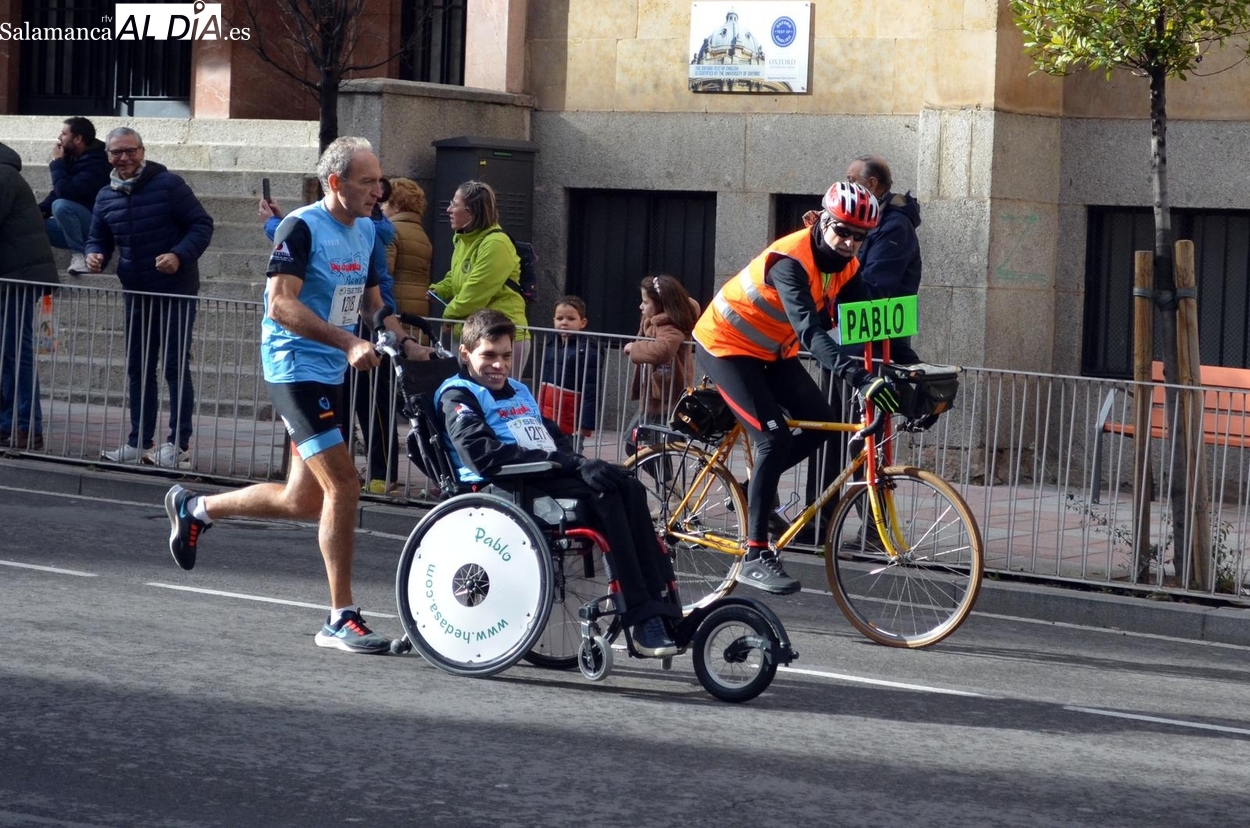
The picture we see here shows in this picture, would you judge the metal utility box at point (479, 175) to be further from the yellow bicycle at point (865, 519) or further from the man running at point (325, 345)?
the man running at point (325, 345)

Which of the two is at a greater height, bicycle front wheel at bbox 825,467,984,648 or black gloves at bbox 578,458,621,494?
black gloves at bbox 578,458,621,494

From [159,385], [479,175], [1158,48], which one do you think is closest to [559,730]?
[1158,48]

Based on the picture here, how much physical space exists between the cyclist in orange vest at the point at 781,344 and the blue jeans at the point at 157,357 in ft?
15.1

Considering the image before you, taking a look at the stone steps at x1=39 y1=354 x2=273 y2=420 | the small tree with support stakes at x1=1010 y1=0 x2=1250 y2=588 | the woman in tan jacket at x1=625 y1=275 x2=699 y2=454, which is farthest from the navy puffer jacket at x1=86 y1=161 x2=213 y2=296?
the small tree with support stakes at x1=1010 y1=0 x2=1250 y2=588

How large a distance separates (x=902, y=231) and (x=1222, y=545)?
2.29m

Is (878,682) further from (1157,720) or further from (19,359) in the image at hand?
(19,359)

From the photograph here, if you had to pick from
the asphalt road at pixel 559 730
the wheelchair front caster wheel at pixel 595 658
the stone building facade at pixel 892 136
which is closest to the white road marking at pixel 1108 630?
the asphalt road at pixel 559 730

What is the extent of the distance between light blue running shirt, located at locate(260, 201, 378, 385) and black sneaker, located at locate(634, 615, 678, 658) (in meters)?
1.64

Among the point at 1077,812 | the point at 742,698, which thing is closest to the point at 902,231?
the point at 742,698

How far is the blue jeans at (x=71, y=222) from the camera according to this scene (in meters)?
15.3

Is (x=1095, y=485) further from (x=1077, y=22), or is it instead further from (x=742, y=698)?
(x=742, y=698)

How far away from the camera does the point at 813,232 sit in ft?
25.9

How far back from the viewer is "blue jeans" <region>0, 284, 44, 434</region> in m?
12.2

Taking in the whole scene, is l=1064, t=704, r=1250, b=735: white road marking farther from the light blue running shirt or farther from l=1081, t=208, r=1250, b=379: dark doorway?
l=1081, t=208, r=1250, b=379: dark doorway
